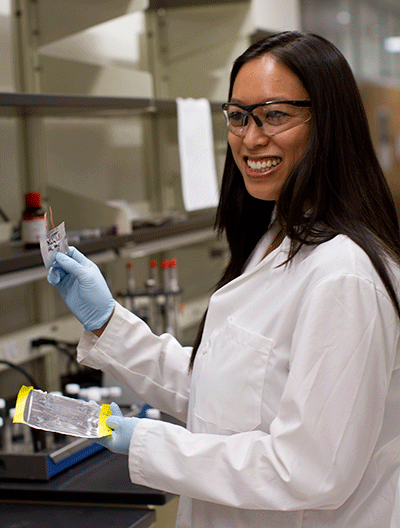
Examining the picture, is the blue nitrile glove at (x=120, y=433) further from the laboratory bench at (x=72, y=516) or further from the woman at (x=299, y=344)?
the laboratory bench at (x=72, y=516)

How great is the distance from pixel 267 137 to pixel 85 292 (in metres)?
0.51

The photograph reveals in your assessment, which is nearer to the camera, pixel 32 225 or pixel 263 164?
pixel 263 164

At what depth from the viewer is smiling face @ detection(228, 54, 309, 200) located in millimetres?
1085

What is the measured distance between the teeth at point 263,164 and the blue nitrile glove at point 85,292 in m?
0.42

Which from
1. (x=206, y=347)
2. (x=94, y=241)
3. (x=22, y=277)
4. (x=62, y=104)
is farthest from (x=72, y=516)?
(x=62, y=104)

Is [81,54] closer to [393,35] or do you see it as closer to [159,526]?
[159,526]

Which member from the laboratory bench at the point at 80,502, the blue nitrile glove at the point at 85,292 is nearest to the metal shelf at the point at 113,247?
the blue nitrile glove at the point at 85,292

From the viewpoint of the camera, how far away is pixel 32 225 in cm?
181

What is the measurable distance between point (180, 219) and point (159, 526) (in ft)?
4.01

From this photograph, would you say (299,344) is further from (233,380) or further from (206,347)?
(206,347)

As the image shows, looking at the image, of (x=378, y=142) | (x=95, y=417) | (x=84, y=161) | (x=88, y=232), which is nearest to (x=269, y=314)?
(x=95, y=417)

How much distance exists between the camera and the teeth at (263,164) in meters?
1.14

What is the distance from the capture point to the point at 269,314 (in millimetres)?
1083

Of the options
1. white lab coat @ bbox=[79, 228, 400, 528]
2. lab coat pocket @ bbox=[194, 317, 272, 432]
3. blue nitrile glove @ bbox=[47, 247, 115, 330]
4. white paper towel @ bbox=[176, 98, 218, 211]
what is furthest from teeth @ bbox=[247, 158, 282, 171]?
white paper towel @ bbox=[176, 98, 218, 211]
